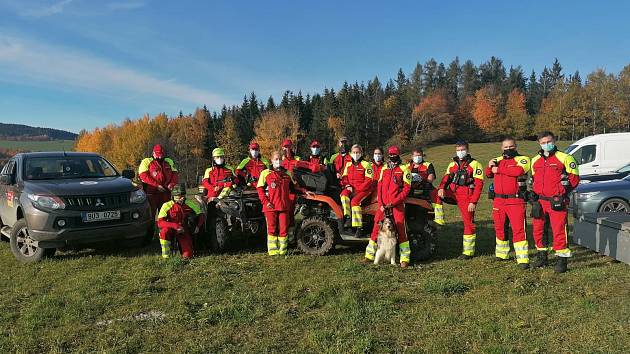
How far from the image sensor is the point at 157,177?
8617 mm

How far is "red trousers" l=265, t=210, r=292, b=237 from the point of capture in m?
7.09

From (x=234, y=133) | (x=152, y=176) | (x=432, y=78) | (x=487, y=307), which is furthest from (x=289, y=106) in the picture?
(x=487, y=307)

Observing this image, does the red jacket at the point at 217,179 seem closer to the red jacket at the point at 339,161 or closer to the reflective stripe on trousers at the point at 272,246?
the reflective stripe on trousers at the point at 272,246

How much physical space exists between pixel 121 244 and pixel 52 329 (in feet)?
13.1

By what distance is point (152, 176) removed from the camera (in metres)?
8.59

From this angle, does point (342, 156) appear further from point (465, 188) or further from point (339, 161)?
point (465, 188)

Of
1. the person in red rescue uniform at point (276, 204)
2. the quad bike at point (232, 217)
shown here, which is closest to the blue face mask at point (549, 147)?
the person in red rescue uniform at point (276, 204)

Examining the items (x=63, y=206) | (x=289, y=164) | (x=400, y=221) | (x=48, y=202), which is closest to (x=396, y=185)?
(x=400, y=221)

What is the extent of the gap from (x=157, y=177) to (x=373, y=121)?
5707 cm

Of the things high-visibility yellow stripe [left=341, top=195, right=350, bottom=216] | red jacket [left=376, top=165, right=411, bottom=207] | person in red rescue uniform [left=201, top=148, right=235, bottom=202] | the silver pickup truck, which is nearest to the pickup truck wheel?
the silver pickup truck

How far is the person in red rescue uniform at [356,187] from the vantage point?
6934mm

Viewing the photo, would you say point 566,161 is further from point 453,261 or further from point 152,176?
point 152,176

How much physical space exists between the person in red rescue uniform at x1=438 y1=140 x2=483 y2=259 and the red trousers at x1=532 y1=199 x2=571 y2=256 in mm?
971

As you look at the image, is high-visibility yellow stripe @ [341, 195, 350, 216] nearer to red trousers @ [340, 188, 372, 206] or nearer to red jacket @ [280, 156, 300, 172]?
red trousers @ [340, 188, 372, 206]
